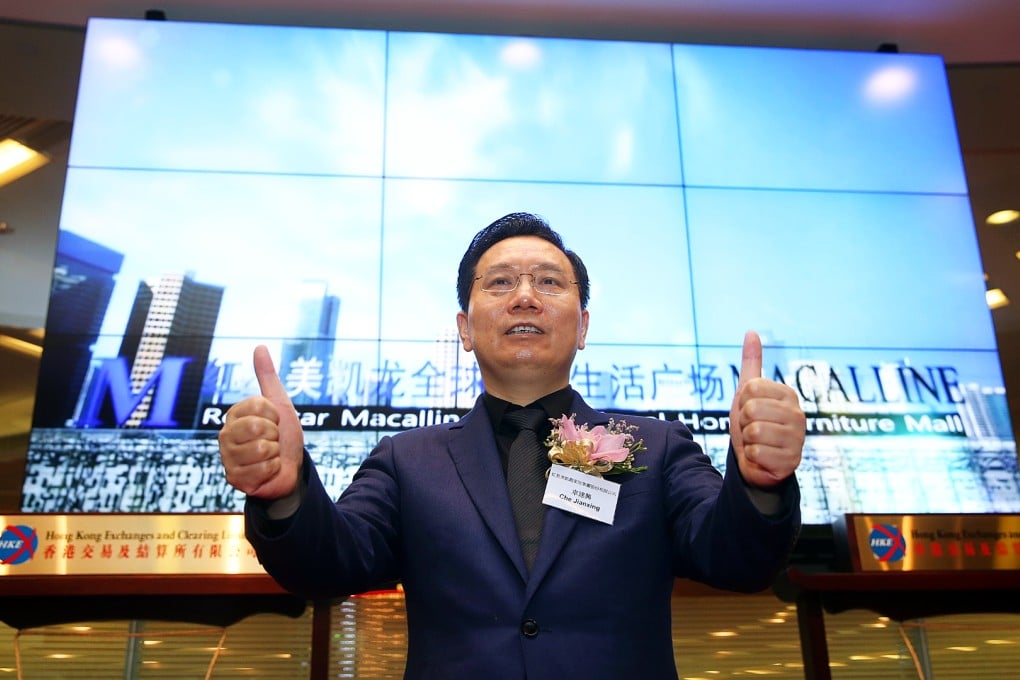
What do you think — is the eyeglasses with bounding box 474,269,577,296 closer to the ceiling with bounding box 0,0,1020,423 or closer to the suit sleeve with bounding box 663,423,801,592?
the suit sleeve with bounding box 663,423,801,592

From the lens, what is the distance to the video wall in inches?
158

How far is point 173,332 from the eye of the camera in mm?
4070

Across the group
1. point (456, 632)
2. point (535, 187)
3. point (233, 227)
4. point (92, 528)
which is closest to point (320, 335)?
point (233, 227)

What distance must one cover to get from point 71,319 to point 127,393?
47 centimetres

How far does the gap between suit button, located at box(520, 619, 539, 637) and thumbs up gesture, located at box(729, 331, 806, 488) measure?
0.36m

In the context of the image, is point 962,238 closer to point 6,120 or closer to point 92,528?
point 92,528

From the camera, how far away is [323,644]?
2.53m

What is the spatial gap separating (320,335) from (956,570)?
9.28 feet

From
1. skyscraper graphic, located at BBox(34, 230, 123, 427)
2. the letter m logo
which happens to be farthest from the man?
skyscraper graphic, located at BBox(34, 230, 123, 427)

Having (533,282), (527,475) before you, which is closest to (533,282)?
(533,282)

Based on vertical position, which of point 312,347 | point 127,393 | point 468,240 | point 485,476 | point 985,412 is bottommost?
point 485,476

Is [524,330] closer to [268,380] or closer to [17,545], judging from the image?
[268,380]

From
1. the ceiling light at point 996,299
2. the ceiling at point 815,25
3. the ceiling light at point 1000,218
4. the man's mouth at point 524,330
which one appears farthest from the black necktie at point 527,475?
the ceiling light at point 1000,218

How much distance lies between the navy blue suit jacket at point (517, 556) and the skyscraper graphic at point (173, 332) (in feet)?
9.29
